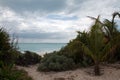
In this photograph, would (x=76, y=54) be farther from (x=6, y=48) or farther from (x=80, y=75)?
(x=6, y=48)

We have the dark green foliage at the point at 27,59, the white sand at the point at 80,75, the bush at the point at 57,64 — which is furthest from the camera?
the dark green foliage at the point at 27,59

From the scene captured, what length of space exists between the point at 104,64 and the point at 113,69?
56.7 inches

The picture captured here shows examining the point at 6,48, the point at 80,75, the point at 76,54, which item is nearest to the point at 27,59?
the point at 76,54

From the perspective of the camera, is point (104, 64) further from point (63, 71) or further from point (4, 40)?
point (4, 40)

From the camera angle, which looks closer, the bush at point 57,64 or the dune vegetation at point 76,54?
the dune vegetation at point 76,54

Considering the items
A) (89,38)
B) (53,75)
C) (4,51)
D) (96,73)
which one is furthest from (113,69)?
(4,51)

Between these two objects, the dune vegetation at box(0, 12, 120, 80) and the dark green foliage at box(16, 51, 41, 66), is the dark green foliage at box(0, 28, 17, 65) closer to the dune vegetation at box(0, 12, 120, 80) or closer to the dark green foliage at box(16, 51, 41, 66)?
the dune vegetation at box(0, 12, 120, 80)

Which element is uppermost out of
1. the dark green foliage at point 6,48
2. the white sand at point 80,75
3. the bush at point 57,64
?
the dark green foliage at point 6,48

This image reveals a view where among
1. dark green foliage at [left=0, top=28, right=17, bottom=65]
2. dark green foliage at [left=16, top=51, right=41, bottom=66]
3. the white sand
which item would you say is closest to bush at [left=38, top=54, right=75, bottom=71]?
the white sand

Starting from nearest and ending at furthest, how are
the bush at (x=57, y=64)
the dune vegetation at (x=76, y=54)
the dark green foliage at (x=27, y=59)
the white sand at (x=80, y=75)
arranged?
the dune vegetation at (x=76, y=54) < the white sand at (x=80, y=75) < the bush at (x=57, y=64) < the dark green foliage at (x=27, y=59)

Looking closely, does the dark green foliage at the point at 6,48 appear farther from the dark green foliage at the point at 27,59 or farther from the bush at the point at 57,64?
the dark green foliage at the point at 27,59

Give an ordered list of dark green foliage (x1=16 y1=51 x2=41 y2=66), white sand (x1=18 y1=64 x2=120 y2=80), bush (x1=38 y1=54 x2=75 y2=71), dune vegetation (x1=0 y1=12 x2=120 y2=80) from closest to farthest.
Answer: dune vegetation (x1=0 y1=12 x2=120 y2=80) < white sand (x1=18 y1=64 x2=120 y2=80) < bush (x1=38 y1=54 x2=75 y2=71) < dark green foliage (x1=16 y1=51 x2=41 y2=66)

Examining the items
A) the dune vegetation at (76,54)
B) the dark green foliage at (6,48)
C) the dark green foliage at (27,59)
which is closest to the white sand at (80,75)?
the dune vegetation at (76,54)

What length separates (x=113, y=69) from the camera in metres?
12.1
